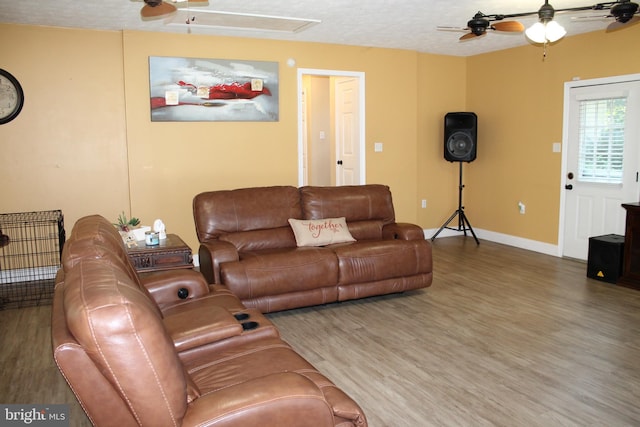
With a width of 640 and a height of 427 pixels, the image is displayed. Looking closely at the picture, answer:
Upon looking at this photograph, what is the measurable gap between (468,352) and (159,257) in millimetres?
2340

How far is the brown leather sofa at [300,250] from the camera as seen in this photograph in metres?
4.07

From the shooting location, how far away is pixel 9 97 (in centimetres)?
513

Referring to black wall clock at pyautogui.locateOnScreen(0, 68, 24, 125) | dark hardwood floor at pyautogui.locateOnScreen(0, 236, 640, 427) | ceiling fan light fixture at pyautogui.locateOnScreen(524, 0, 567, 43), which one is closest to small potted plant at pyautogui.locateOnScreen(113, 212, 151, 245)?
dark hardwood floor at pyautogui.locateOnScreen(0, 236, 640, 427)

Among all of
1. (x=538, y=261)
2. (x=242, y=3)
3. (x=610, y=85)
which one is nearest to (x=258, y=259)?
(x=242, y=3)

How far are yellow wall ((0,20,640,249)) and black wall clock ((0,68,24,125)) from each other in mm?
73

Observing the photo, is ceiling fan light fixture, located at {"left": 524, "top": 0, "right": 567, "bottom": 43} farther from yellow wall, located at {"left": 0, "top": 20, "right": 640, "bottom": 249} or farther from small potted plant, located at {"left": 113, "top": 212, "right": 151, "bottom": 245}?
small potted plant, located at {"left": 113, "top": 212, "right": 151, "bottom": 245}

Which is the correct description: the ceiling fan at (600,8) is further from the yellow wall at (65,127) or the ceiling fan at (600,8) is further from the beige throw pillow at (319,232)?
the yellow wall at (65,127)

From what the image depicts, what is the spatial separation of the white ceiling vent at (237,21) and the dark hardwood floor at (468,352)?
2.70 m

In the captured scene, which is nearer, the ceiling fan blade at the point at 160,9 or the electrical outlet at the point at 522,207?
the ceiling fan blade at the point at 160,9

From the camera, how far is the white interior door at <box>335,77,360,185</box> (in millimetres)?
6801

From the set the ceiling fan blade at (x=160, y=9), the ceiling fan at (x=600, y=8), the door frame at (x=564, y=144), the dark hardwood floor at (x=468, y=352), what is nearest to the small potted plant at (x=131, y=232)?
the dark hardwood floor at (x=468, y=352)

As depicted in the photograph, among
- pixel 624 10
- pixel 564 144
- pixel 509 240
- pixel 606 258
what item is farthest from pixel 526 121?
pixel 624 10

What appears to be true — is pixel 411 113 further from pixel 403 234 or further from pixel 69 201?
pixel 69 201

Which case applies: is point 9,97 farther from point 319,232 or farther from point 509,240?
point 509,240
